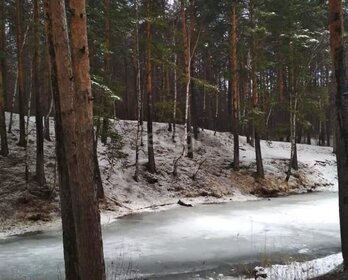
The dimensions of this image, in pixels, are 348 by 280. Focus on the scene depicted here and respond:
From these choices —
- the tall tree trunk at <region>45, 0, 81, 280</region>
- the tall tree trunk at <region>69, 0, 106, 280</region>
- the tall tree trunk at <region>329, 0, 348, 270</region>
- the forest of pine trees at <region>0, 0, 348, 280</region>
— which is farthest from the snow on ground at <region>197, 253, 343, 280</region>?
the tall tree trunk at <region>45, 0, 81, 280</region>

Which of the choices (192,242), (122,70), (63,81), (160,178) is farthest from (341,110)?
(122,70)

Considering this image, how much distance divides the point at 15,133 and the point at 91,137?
57.5 feet

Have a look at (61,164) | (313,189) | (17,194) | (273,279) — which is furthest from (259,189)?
(61,164)

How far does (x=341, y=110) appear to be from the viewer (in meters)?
7.87

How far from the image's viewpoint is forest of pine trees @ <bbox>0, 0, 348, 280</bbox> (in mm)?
6188

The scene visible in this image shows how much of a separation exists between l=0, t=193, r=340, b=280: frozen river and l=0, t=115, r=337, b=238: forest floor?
1799mm

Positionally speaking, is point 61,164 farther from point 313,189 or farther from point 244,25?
point 313,189

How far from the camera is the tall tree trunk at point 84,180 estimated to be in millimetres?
6035

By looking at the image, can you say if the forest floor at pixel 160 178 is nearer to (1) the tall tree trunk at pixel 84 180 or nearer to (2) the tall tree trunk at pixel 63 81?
(2) the tall tree trunk at pixel 63 81

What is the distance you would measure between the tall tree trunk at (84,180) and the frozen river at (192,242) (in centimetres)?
279

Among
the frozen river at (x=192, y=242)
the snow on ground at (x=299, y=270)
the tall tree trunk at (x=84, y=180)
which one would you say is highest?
the tall tree trunk at (x=84, y=180)

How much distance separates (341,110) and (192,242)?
5.66 meters

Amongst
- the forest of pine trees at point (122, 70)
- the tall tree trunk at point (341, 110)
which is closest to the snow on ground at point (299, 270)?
the tall tree trunk at point (341, 110)

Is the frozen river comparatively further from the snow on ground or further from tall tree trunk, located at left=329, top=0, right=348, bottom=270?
tall tree trunk, located at left=329, top=0, right=348, bottom=270
